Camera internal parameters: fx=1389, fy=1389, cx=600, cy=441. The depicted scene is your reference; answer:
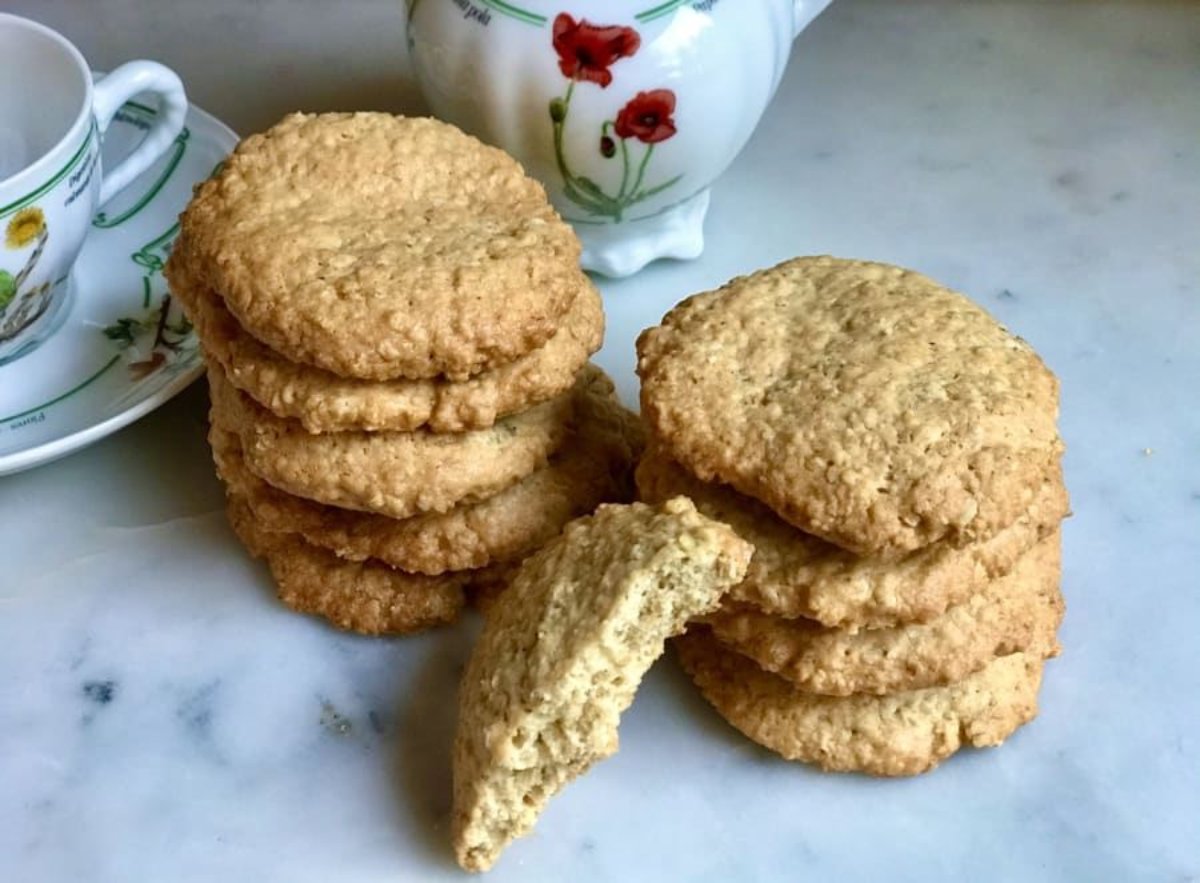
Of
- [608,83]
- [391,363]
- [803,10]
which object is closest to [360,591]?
[391,363]

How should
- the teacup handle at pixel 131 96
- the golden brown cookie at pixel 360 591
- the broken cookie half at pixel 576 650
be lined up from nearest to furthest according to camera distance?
the broken cookie half at pixel 576 650 → the golden brown cookie at pixel 360 591 → the teacup handle at pixel 131 96

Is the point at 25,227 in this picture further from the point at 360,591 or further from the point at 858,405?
the point at 858,405

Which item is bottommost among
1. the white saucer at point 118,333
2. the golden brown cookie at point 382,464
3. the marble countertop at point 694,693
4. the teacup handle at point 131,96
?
the marble countertop at point 694,693

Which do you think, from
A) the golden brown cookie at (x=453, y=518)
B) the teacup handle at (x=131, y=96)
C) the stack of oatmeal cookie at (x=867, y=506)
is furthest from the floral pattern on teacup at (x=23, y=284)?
the stack of oatmeal cookie at (x=867, y=506)

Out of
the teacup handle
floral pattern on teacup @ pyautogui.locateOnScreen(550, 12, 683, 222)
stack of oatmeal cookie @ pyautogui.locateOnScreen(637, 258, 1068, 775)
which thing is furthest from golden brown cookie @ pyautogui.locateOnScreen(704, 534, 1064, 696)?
the teacup handle

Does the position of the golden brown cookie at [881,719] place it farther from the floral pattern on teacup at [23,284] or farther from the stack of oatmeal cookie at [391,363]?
the floral pattern on teacup at [23,284]

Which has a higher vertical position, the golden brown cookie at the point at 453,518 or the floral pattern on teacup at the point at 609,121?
the floral pattern on teacup at the point at 609,121
